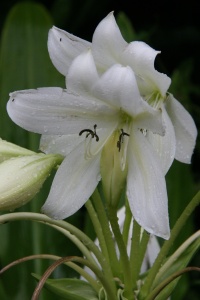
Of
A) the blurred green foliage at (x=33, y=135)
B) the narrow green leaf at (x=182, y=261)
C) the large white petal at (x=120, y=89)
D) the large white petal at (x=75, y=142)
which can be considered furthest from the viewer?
the blurred green foliage at (x=33, y=135)

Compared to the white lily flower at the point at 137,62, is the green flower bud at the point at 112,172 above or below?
below

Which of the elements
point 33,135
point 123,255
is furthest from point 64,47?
point 33,135

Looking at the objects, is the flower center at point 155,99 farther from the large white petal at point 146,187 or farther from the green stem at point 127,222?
the green stem at point 127,222

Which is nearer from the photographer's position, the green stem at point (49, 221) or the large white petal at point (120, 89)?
the large white petal at point (120, 89)

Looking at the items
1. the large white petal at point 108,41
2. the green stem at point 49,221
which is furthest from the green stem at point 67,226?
the large white petal at point 108,41

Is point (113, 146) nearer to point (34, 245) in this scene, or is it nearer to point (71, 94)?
point (71, 94)

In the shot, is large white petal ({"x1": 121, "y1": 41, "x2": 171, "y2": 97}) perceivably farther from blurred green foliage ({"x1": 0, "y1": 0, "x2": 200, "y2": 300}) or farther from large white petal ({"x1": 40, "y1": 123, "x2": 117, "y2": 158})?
blurred green foliage ({"x1": 0, "y1": 0, "x2": 200, "y2": 300})
